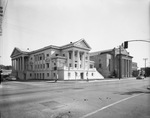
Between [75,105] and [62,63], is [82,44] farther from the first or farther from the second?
[75,105]

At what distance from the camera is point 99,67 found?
67.4 m

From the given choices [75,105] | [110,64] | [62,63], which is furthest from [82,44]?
[75,105]

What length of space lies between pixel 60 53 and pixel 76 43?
27.0 ft

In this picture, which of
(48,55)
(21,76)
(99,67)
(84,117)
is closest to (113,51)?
(99,67)

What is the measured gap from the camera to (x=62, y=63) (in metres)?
44.1

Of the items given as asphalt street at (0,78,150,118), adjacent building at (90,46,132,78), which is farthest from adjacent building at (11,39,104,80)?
asphalt street at (0,78,150,118)

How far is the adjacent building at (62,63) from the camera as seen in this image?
4250cm

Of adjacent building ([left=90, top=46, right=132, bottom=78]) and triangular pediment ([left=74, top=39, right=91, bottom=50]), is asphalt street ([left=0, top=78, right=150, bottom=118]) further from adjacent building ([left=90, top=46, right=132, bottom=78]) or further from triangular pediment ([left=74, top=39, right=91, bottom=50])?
adjacent building ([left=90, top=46, right=132, bottom=78])

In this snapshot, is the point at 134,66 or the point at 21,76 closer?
the point at 21,76

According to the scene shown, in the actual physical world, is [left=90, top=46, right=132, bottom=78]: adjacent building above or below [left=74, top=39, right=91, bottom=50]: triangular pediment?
below

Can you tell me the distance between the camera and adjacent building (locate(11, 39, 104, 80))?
42.5 m

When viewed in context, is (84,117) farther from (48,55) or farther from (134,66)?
(134,66)

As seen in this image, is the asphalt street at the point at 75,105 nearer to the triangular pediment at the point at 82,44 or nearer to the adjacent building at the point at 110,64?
the triangular pediment at the point at 82,44

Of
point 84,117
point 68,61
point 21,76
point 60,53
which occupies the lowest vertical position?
point 21,76
